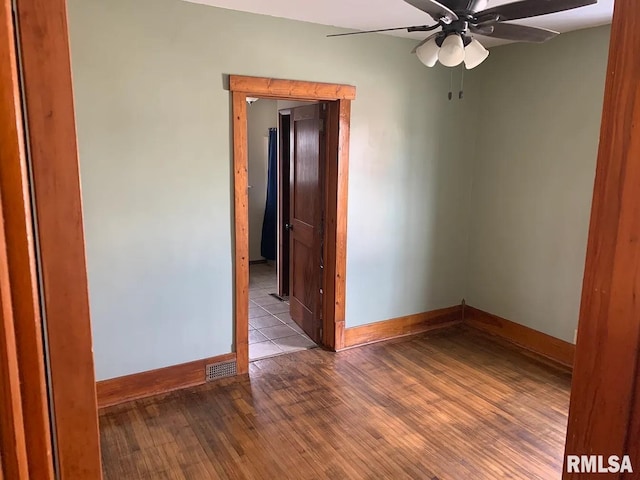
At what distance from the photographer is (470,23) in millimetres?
2195

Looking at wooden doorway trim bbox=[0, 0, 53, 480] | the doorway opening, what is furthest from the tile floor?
wooden doorway trim bbox=[0, 0, 53, 480]

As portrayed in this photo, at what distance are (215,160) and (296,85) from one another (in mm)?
805

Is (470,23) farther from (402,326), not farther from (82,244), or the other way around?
(402,326)

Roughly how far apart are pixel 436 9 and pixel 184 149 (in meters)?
1.83

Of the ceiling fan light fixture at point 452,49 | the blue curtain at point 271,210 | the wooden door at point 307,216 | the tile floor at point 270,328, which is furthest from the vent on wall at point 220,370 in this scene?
the blue curtain at point 271,210

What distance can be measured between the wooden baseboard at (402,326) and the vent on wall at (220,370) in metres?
1.02

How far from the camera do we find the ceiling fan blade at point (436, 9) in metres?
1.99

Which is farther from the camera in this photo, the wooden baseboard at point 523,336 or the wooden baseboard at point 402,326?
the wooden baseboard at point 402,326

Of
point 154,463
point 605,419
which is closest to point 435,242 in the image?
point 154,463

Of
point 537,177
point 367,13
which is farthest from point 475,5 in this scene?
point 537,177

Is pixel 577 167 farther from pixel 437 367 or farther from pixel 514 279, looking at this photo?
pixel 437 367

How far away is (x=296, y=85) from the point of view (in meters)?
3.51

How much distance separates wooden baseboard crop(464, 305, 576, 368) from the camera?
3902 millimetres

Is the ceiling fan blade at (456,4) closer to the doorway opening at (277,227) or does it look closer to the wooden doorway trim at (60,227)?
the wooden doorway trim at (60,227)
